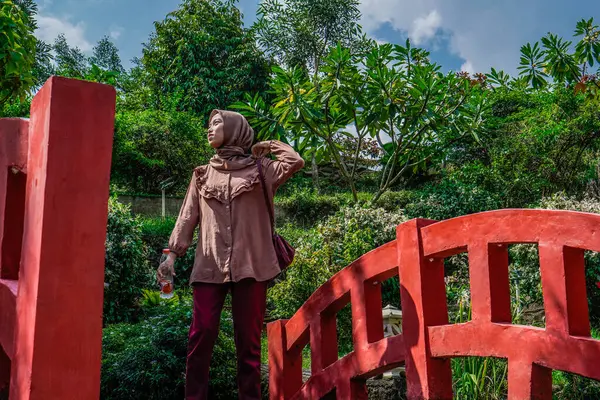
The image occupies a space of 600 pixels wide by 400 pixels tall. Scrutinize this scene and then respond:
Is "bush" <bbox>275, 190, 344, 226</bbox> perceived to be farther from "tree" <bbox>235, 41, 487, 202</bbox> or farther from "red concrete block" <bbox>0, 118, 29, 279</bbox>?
"red concrete block" <bbox>0, 118, 29, 279</bbox>

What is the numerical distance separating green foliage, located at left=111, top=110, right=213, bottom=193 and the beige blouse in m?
11.2

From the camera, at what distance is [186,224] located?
127 inches

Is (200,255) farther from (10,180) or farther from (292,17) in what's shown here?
(292,17)

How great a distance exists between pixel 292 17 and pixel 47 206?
19.0 meters

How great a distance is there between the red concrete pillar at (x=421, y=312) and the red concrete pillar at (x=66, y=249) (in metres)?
1.43

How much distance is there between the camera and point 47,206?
53.4 inches

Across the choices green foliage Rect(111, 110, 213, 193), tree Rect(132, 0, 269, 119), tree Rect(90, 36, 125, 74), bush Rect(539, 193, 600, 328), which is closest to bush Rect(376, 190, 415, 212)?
green foliage Rect(111, 110, 213, 193)

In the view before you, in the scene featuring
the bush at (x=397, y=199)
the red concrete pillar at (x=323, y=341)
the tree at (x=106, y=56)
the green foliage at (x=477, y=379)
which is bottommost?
the green foliage at (x=477, y=379)

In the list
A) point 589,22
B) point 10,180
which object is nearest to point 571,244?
point 10,180

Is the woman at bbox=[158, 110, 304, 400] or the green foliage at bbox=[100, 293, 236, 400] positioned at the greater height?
the woman at bbox=[158, 110, 304, 400]

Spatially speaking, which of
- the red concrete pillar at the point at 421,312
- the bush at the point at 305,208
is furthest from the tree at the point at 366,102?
the red concrete pillar at the point at 421,312

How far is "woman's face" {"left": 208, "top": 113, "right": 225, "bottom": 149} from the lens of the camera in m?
3.17

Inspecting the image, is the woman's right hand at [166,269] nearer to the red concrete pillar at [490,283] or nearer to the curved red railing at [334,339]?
the curved red railing at [334,339]

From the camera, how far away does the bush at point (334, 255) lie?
695 cm
